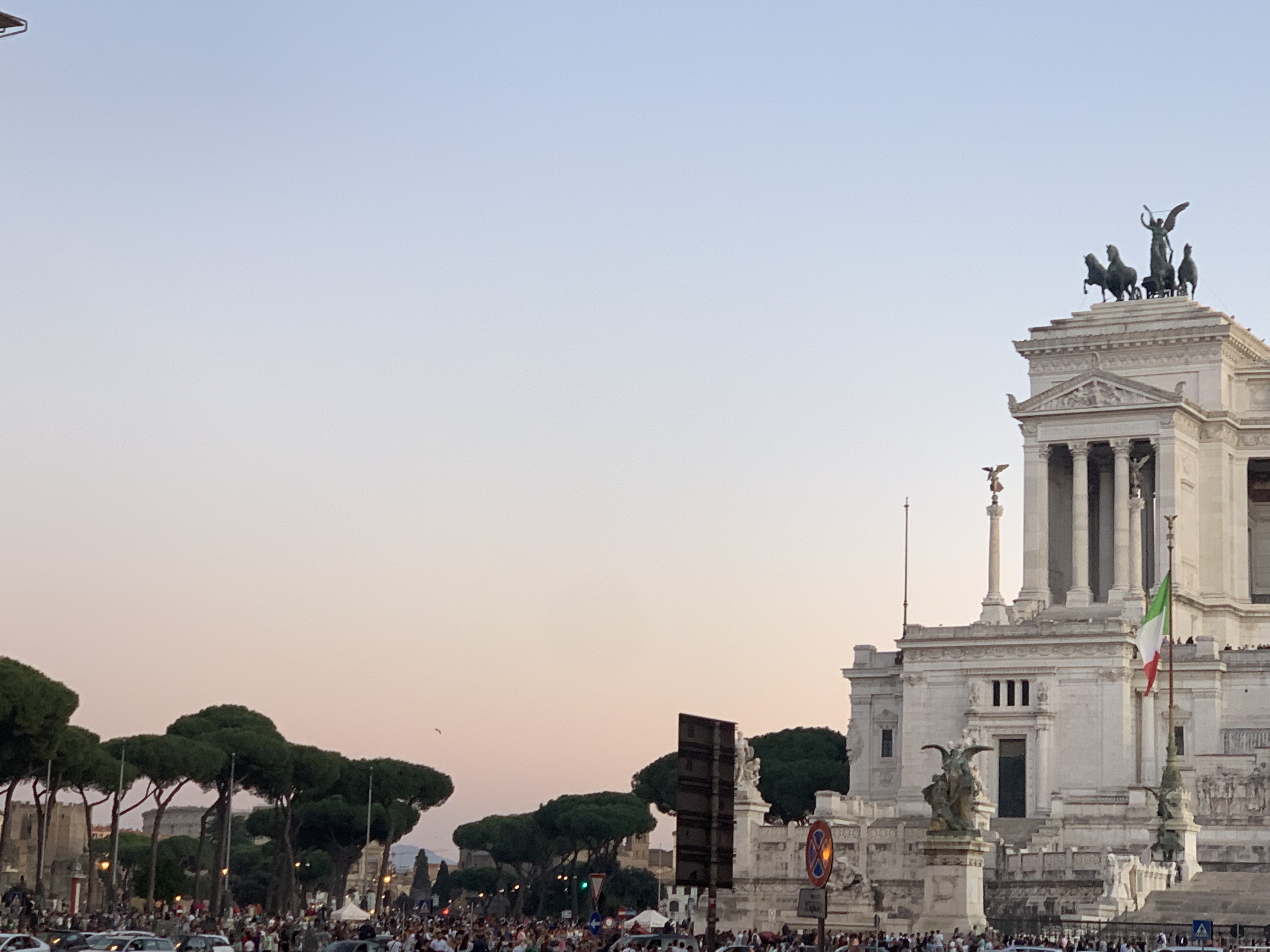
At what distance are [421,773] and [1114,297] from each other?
4311 cm

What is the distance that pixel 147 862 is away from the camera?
4515 inches

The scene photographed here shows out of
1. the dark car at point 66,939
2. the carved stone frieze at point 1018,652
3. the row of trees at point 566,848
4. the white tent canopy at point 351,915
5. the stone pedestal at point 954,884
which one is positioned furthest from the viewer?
the row of trees at point 566,848

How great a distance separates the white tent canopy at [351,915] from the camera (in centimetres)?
7188

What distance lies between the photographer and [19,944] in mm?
41000

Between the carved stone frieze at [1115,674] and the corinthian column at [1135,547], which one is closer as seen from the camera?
the carved stone frieze at [1115,674]

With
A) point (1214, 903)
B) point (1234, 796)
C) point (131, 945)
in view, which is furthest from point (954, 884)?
point (1234, 796)

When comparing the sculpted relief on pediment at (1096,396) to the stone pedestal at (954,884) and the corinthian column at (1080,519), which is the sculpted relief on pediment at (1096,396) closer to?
the corinthian column at (1080,519)

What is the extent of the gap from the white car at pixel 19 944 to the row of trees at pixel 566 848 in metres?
69.8

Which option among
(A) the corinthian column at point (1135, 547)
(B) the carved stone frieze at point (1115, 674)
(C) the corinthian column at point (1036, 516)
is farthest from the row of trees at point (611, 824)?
(B) the carved stone frieze at point (1115, 674)

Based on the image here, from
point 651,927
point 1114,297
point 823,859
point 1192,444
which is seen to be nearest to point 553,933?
point 651,927

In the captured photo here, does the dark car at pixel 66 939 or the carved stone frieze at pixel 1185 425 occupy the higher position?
the carved stone frieze at pixel 1185 425

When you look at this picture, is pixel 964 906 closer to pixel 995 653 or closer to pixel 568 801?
pixel 995 653

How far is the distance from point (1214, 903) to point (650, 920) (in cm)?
1819

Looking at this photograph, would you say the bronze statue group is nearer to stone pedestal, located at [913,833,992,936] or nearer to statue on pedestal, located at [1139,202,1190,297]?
statue on pedestal, located at [1139,202,1190,297]
